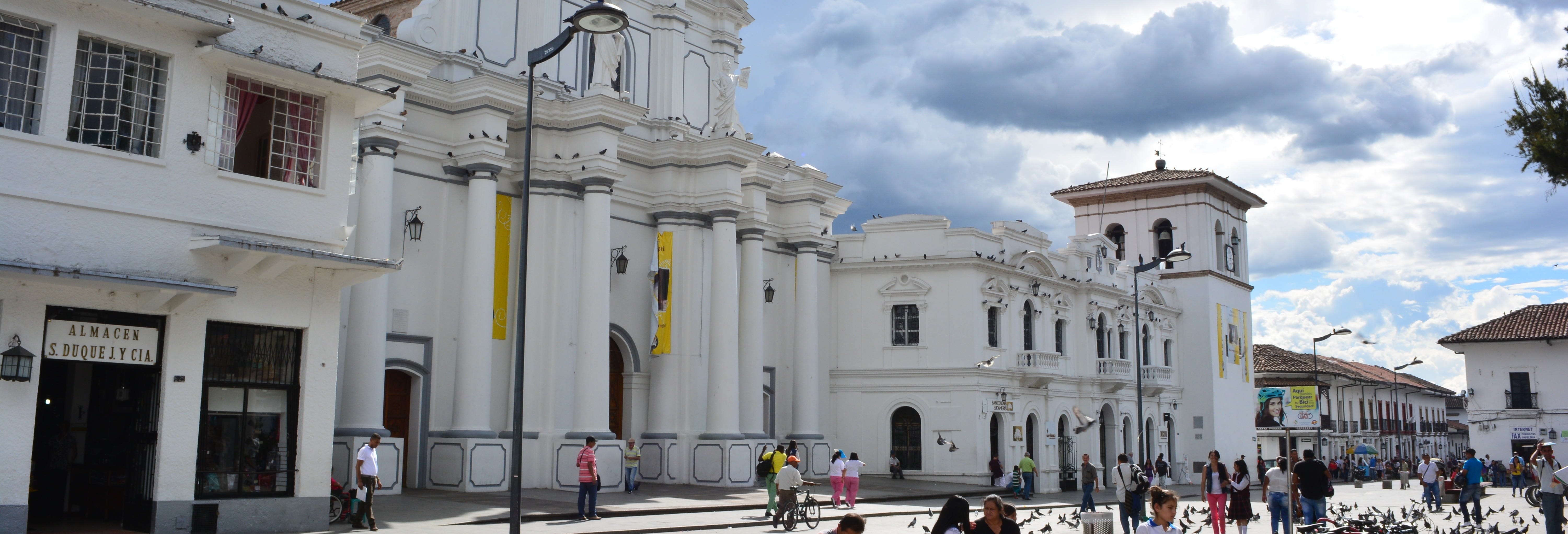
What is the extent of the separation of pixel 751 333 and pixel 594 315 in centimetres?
589

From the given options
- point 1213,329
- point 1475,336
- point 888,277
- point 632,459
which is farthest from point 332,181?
point 1475,336

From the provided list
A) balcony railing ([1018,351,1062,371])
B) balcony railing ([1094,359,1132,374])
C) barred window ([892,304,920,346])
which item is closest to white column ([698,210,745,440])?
barred window ([892,304,920,346])

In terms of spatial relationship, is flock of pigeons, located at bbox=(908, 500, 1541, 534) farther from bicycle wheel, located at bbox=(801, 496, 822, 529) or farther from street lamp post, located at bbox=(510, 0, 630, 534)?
street lamp post, located at bbox=(510, 0, 630, 534)

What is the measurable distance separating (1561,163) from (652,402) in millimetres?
19509

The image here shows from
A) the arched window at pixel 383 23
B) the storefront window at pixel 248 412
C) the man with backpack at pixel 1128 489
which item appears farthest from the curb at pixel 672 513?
the arched window at pixel 383 23

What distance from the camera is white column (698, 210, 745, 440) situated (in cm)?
2856

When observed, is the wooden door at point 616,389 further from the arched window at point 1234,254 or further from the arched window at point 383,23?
the arched window at point 1234,254

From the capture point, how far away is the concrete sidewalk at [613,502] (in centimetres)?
1880

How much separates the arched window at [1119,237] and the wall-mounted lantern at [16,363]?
44.1 metres

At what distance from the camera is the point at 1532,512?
94.9ft

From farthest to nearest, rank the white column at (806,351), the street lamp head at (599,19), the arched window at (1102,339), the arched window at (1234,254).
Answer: the arched window at (1234,254)
the arched window at (1102,339)
the white column at (806,351)
the street lamp head at (599,19)

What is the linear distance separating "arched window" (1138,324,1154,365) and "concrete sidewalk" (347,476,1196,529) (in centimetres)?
1507

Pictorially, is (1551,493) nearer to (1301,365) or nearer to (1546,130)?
(1546,130)

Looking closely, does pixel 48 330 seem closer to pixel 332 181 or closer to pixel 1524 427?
pixel 332 181
